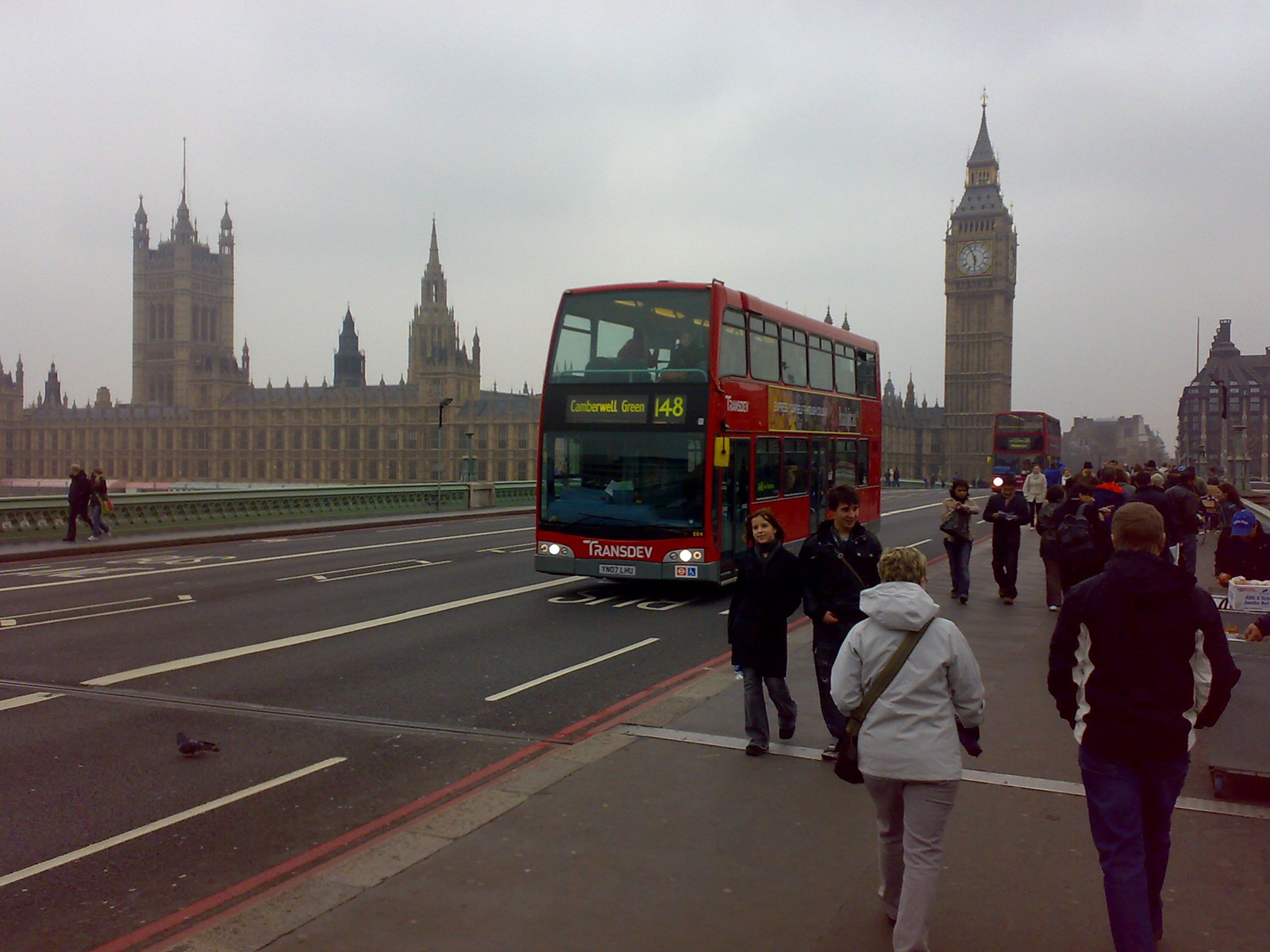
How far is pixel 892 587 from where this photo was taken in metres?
4.38

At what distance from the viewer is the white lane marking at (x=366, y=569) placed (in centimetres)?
1827

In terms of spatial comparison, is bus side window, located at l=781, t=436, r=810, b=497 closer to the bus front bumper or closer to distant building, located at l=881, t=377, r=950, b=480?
the bus front bumper

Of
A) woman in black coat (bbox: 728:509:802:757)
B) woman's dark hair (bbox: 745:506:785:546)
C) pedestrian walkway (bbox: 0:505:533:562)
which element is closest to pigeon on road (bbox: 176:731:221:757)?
woman in black coat (bbox: 728:509:802:757)

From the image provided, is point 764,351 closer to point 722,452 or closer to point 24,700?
point 722,452

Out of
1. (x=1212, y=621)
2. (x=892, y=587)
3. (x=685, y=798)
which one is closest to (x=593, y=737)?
(x=685, y=798)

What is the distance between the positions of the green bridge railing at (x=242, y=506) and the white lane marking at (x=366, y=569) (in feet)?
33.2

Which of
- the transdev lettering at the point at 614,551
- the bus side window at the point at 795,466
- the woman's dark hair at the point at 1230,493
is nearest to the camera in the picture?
the woman's dark hair at the point at 1230,493

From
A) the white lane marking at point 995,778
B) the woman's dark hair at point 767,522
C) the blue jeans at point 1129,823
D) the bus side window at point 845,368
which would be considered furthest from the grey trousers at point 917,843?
the bus side window at point 845,368

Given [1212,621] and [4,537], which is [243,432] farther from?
[1212,621]

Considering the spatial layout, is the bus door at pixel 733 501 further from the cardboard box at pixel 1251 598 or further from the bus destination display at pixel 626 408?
the cardboard box at pixel 1251 598

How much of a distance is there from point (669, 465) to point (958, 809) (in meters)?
9.11

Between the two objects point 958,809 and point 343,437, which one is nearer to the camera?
point 958,809

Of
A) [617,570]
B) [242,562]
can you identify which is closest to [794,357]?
[617,570]

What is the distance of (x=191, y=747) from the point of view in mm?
7262
